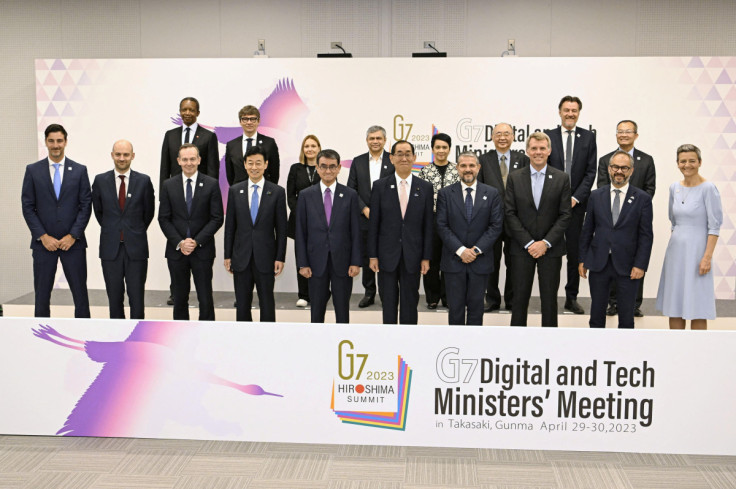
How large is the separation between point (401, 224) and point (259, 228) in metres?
1.06

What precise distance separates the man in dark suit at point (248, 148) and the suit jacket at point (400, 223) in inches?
61.5

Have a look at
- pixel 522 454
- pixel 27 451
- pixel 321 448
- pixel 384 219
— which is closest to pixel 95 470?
pixel 27 451

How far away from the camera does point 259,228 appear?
5.33 meters

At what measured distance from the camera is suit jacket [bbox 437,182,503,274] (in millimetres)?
5125

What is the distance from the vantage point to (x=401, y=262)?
5336mm

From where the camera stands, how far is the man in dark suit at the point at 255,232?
5.33 m

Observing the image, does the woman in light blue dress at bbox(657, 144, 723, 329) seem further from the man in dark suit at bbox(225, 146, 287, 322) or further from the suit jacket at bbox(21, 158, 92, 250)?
the suit jacket at bbox(21, 158, 92, 250)

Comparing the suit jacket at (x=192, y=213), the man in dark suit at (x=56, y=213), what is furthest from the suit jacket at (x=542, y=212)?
the man in dark suit at (x=56, y=213)

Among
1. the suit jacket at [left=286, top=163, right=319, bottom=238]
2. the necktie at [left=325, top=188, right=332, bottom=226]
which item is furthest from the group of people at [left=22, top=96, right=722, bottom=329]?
the suit jacket at [left=286, top=163, right=319, bottom=238]

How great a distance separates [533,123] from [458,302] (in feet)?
8.95

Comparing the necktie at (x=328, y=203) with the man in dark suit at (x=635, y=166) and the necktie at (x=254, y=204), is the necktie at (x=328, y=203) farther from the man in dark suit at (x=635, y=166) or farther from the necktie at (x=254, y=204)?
the man in dark suit at (x=635, y=166)

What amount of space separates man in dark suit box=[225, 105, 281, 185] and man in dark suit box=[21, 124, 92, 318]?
1.42 m

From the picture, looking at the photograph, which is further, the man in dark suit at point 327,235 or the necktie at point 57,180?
the necktie at point 57,180

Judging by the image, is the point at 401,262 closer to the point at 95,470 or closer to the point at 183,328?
the point at 183,328
